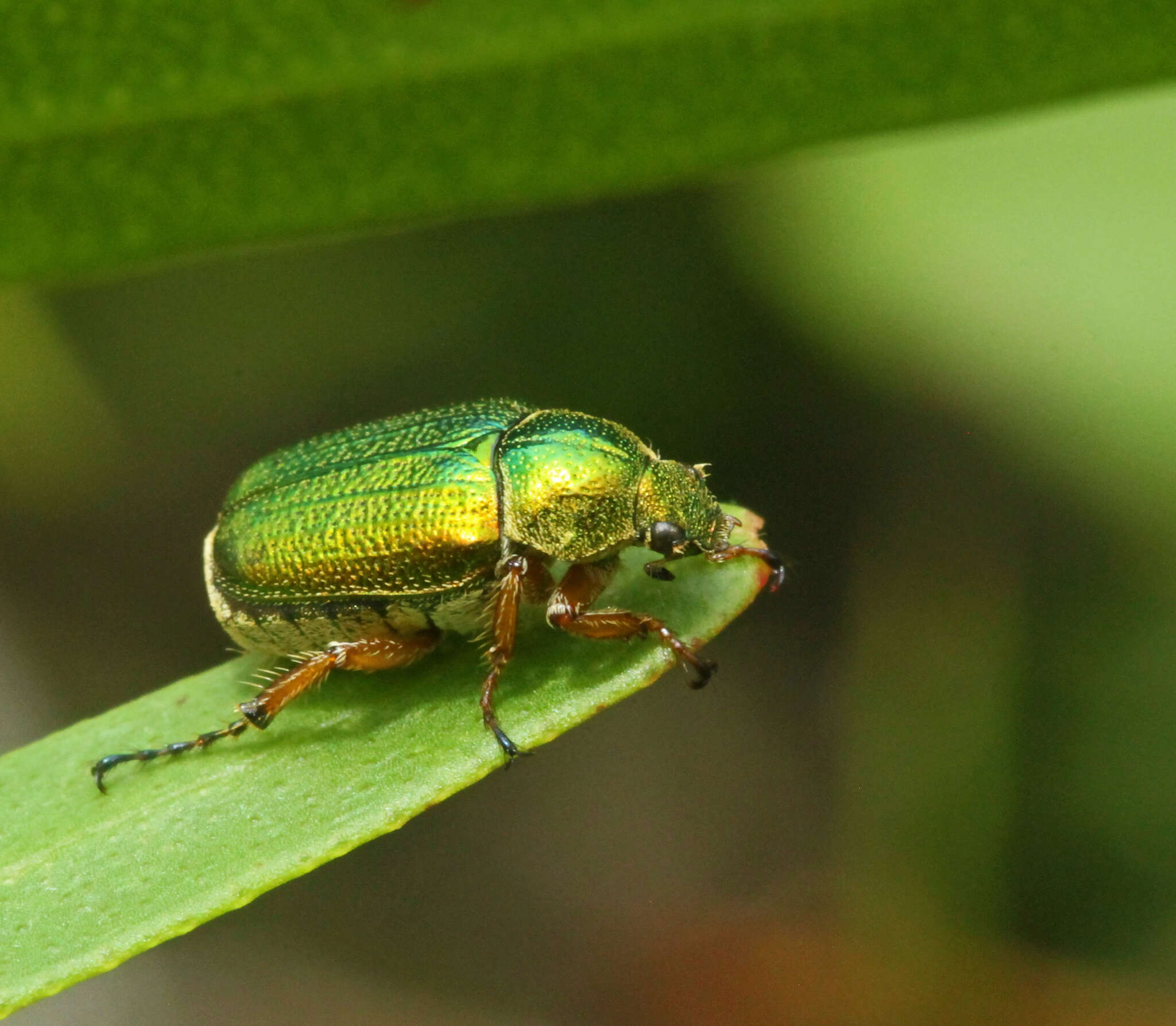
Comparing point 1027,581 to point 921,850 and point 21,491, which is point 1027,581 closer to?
point 921,850

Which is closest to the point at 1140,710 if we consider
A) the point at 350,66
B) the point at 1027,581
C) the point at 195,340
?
the point at 1027,581

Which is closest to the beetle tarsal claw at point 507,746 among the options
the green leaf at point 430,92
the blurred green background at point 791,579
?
the green leaf at point 430,92

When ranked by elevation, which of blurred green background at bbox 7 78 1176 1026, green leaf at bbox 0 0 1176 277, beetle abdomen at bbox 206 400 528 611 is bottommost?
blurred green background at bbox 7 78 1176 1026

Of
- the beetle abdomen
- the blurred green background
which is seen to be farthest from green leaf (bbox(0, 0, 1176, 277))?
the blurred green background

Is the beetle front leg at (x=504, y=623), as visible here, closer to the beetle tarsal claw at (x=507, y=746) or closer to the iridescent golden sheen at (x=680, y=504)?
the beetle tarsal claw at (x=507, y=746)

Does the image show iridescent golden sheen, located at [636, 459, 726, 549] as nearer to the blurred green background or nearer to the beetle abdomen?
the beetle abdomen

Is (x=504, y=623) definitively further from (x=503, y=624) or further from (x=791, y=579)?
(x=791, y=579)

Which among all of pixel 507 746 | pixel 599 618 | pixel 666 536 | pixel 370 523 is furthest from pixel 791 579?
pixel 507 746

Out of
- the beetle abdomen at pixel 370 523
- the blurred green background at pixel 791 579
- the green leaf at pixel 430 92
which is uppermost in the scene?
the green leaf at pixel 430 92
